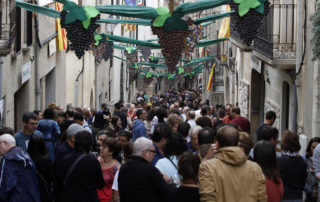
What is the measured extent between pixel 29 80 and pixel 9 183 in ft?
38.4

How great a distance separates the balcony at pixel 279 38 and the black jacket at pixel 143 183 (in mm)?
Answer: 10205

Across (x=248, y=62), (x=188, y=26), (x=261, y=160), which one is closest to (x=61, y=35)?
(x=248, y=62)

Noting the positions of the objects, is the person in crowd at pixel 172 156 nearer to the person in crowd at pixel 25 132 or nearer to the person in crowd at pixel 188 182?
the person in crowd at pixel 188 182

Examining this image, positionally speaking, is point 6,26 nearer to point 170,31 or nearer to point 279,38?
point 170,31

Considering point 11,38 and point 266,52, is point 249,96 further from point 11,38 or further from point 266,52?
point 11,38

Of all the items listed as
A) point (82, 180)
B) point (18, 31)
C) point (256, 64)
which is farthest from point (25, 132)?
point (256, 64)

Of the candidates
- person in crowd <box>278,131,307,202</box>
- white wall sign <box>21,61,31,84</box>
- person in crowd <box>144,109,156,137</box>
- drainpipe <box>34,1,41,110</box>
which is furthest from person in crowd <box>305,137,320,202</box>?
drainpipe <box>34,1,41,110</box>

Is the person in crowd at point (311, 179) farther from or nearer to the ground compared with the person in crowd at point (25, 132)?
nearer to the ground

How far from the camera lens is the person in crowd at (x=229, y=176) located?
557 cm

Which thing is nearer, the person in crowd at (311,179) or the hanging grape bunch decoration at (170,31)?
the person in crowd at (311,179)

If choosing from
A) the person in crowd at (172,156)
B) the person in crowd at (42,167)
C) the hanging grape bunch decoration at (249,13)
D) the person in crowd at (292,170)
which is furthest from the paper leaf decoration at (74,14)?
the person in crowd at (292,170)

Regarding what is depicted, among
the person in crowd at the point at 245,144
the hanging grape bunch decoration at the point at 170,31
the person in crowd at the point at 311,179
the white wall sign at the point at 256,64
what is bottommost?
the person in crowd at the point at 311,179

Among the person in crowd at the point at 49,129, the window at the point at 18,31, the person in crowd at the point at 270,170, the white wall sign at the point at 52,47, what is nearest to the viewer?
the person in crowd at the point at 270,170

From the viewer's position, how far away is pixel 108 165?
7.83 metres
